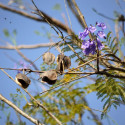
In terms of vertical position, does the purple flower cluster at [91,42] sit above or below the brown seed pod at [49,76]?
above

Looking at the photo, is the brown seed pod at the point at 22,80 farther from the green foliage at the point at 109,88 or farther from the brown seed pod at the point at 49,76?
the green foliage at the point at 109,88

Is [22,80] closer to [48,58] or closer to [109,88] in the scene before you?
[48,58]

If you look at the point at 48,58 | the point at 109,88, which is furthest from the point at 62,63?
the point at 109,88

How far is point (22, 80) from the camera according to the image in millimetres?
511

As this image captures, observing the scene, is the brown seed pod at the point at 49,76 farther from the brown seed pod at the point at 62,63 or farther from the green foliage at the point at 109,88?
the green foliage at the point at 109,88

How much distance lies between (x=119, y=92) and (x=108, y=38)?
20cm

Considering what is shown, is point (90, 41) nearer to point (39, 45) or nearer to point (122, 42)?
point (122, 42)

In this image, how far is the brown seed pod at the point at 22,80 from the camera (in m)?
0.49

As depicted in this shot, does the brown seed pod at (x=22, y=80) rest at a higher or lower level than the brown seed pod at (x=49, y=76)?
higher

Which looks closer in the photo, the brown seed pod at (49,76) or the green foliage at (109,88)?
the brown seed pod at (49,76)

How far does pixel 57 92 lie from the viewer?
1128 mm

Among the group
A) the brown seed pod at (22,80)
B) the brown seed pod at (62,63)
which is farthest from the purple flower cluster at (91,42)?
the brown seed pod at (22,80)

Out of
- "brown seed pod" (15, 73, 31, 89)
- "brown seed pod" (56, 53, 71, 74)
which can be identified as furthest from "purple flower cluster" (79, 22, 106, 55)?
"brown seed pod" (15, 73, 31, 89)

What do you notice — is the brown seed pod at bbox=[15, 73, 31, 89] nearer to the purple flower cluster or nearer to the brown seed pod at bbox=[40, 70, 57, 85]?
the brown seed pod at bbox=[40, 70, 57, 85]
